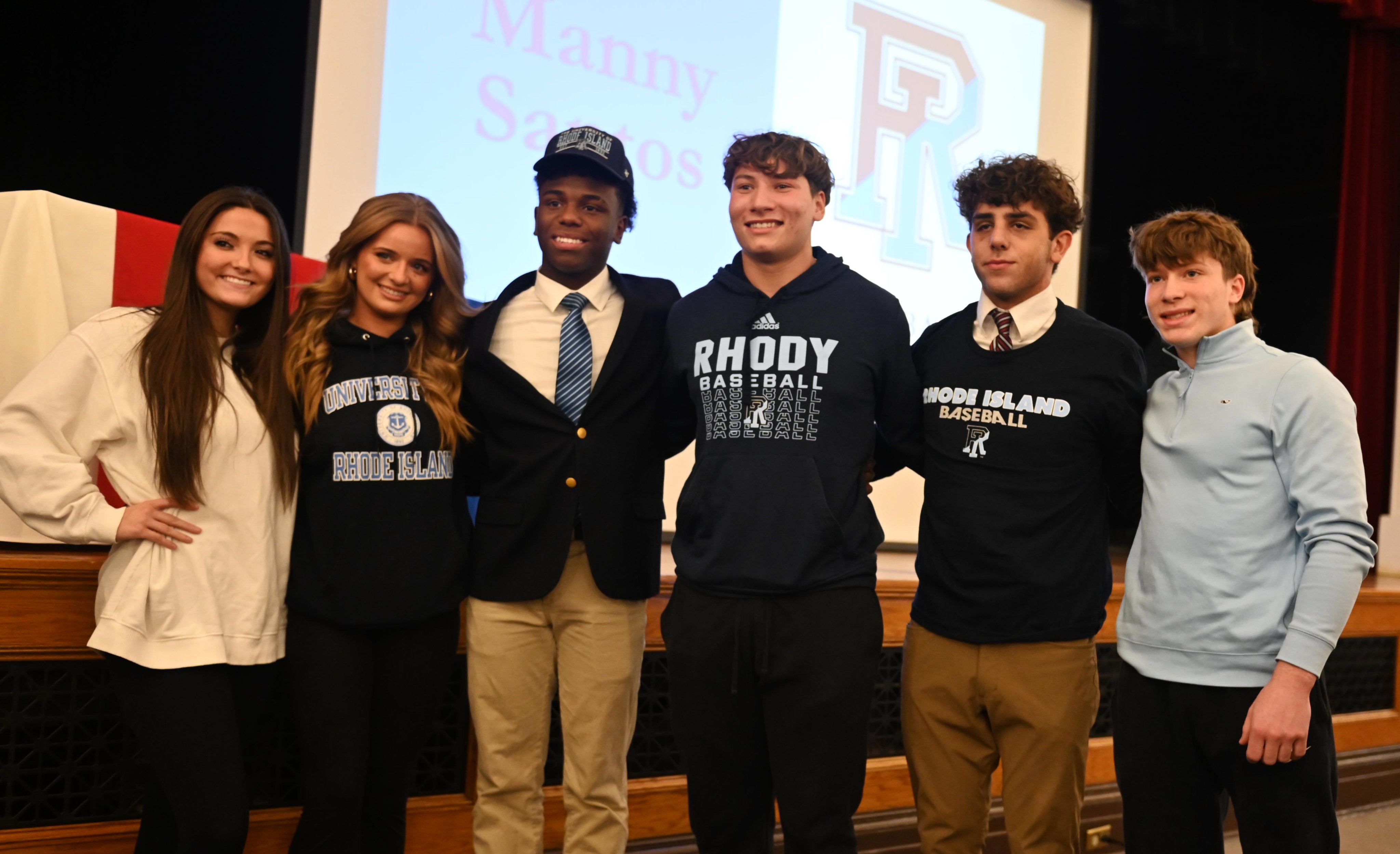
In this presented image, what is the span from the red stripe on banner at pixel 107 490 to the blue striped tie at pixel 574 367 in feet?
2.98

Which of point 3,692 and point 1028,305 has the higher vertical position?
point 1028,305

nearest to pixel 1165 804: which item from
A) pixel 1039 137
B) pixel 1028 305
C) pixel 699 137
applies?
pixel 1028 305

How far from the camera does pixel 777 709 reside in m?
1.59

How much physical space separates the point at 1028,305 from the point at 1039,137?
3.25m

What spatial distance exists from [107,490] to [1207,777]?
2.01 metres

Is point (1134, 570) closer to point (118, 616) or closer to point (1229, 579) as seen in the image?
point (1229, 579)

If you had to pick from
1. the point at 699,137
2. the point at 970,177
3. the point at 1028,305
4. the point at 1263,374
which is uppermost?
the point at 699,137

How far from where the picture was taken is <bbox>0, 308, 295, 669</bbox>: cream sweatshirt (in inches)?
58.8

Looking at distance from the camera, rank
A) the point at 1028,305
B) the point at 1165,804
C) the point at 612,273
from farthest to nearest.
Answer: the point at 612,273 < the point at 1028,305 < the point at 1165,804

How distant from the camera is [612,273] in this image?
6.41 feet

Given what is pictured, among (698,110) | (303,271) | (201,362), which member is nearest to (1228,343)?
(201,362)

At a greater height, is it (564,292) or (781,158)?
(781,158)

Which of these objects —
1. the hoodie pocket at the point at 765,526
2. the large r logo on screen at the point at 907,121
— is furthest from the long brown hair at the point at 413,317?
the large r logo on screen at the point at 907,121

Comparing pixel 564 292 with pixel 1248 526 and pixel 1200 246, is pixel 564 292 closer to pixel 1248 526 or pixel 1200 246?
pixel 1200 246
